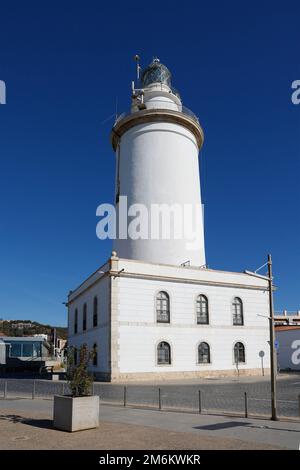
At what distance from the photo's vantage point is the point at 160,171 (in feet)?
122

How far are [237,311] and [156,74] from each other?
74.9 feet

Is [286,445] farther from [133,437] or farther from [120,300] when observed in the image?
[120,300]

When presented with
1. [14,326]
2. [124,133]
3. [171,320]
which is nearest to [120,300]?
[171,320]

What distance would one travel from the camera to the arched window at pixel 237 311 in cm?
3447

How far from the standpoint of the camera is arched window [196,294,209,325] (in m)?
32.7

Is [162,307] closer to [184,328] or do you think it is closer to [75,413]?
[184,328]

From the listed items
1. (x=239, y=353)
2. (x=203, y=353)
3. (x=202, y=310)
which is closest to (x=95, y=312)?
(x=202, y=310)

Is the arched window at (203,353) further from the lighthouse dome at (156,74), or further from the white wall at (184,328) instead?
the lighthouse dome at (156,74)

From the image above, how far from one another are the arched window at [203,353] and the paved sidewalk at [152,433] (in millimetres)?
18760

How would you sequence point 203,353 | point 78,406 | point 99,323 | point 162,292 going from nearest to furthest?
point 78,406 → point 162,292 → point 99,323 → point 203,353

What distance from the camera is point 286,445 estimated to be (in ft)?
29.1

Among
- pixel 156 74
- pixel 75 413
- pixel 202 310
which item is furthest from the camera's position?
pixel 156 74

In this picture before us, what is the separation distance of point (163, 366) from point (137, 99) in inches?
911

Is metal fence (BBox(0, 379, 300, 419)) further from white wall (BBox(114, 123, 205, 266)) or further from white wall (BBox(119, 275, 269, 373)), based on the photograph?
white wall (BBox(114, 123, 205, 266))
